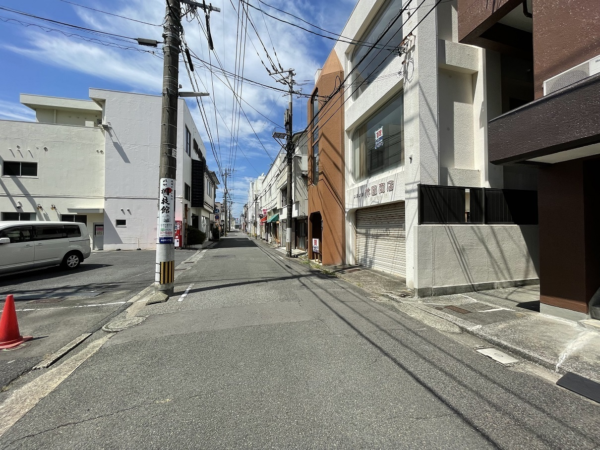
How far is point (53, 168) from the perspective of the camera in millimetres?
20828

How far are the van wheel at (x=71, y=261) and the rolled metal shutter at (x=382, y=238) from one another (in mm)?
11372

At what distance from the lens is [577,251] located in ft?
17.5

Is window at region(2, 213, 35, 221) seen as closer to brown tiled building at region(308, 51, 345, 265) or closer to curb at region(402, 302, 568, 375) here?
brown tiled building at region(308, 51, 345, 265)

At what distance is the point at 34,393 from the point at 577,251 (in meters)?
8.19

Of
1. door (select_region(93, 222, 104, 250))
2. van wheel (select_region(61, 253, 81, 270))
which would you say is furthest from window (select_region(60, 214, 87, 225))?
van wheel (select_region(61, 253, 81, 270))

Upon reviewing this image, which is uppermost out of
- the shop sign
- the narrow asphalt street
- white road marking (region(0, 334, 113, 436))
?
the shop sign

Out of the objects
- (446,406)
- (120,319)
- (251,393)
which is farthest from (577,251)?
(120,319)

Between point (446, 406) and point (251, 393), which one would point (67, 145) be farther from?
point (446, 406)

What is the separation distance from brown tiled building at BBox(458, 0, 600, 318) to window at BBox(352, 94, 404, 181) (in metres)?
3.77

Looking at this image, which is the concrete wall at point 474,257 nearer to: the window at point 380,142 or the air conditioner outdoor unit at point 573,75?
the window at point 380,142

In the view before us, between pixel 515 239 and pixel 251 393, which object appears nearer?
pixel 251 393

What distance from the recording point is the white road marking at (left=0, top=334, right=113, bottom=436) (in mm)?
2740

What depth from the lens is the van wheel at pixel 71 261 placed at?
1121 cm

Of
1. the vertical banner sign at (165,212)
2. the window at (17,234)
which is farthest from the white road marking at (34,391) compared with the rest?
the window at (17,234)
